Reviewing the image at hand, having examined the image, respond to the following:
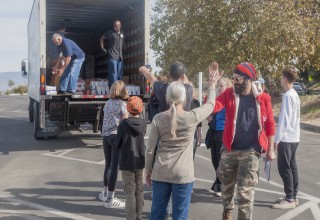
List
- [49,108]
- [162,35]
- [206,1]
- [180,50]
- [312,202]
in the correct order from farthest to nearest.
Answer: [162,35], [180,50], [206,1], [49,108], [312,202]

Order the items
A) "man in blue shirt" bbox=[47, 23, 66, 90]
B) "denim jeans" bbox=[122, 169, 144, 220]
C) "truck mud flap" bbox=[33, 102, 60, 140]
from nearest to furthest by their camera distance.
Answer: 1. "denim jeans" bbox=[122, 169, 144, 220]
2. "man in blue shirt" bbox=[47, 23, 66, 90]
3. "truck mud flap" bbox=[33, 102, 60, 140]

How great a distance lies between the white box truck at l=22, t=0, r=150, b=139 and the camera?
9961 millimetres

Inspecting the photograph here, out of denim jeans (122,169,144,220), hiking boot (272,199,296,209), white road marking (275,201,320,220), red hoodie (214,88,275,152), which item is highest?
red hoodie (214,88,275,152)

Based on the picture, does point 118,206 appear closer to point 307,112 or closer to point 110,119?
point 110,119

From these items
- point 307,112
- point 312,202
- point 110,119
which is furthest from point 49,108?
point 307,112

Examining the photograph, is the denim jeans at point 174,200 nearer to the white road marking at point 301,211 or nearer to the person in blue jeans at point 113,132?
the person in blue jeans at point 113,132

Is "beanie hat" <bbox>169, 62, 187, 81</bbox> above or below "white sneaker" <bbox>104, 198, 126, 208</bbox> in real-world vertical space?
above

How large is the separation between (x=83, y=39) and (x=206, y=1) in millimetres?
6193

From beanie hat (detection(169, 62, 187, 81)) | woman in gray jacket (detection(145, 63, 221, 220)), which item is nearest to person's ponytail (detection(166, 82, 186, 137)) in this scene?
woman in gray jacket (detection(145, 63, 221, 220))

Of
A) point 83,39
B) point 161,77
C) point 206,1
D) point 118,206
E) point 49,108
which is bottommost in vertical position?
point 118,206

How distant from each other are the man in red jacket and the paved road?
1.05 m

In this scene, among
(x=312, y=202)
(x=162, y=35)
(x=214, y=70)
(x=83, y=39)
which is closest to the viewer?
(x=214, y=70)

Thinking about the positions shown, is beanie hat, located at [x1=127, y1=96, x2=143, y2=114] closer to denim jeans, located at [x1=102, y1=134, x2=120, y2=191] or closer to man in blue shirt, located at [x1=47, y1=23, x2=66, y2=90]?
denim jeans, located at [x1=102, y1=134, x2=120, y2=191]

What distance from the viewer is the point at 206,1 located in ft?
61.2
